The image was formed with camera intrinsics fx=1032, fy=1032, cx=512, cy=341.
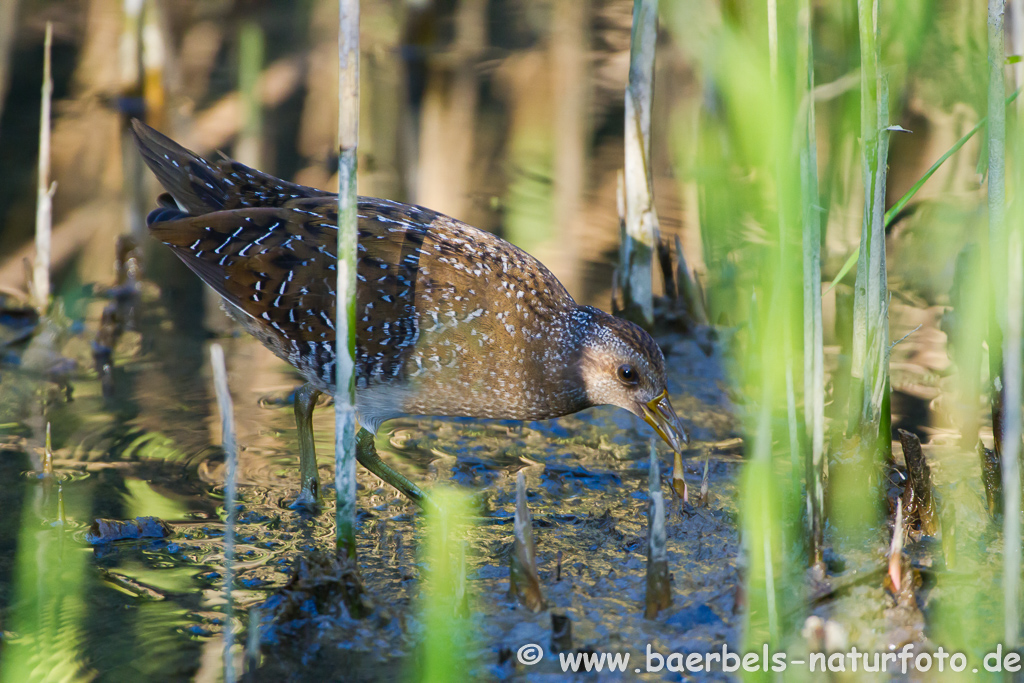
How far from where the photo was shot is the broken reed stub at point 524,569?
320 cm

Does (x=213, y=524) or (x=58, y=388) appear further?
(x=58, y=388)

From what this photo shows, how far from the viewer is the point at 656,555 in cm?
323

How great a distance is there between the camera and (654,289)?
6.02 meters

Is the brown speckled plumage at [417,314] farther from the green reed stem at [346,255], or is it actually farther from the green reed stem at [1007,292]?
the green reed stem at [1007,292]

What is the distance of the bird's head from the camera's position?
4105 millimetres

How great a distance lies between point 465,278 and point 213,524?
1.35 metres

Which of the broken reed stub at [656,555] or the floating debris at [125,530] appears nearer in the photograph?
the broken reed stub at [656,555]

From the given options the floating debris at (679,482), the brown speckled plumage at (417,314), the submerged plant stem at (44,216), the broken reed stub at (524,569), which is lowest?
the broken reed stub at (524,569)

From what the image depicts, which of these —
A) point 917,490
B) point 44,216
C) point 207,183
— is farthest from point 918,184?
point 44,216

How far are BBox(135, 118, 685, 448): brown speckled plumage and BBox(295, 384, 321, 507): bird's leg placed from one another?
5.3 inches

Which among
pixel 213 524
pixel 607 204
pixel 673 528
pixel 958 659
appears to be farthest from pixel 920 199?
pixel 213 524

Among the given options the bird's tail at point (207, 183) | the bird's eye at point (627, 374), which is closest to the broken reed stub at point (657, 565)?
the bird's eye at point (627, 374)

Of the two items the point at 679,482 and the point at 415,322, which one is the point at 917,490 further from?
the point at 415,322

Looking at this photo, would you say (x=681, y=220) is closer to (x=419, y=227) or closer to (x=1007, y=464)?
(x=419, y=227)
